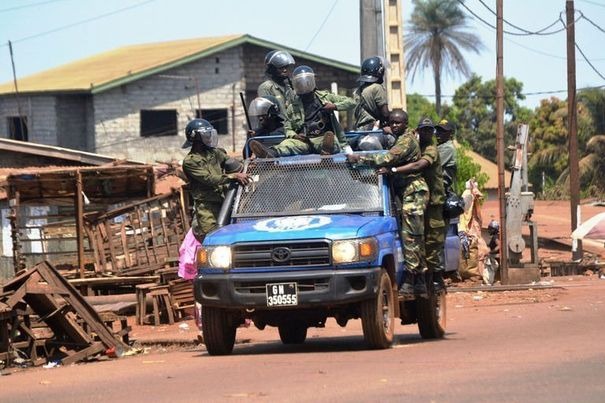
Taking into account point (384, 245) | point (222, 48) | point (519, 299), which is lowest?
point (519, 299)

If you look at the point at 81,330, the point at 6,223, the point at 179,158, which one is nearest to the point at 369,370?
the point at 81,330

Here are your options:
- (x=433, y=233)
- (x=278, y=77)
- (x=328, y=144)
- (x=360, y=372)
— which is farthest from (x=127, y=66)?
(x=360, y=372)

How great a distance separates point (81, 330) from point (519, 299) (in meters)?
11.6

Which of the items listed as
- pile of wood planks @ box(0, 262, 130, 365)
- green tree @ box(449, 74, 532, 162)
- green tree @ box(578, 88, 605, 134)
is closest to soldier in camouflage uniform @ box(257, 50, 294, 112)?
pile of wood planks @ box(0, 262, 130, 365)

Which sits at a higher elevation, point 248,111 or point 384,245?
point 248,111

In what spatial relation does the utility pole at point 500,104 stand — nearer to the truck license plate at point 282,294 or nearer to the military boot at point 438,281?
the military boot at point 438,281

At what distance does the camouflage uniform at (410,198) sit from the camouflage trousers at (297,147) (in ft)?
2.49

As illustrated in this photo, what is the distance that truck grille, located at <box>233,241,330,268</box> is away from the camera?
501 inches

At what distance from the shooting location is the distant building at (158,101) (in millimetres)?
46250

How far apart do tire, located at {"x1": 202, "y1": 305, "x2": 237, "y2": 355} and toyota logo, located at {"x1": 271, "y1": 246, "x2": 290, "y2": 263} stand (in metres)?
0.96

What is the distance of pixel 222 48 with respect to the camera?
153 feet

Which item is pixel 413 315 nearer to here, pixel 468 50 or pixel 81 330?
pixel 81 330

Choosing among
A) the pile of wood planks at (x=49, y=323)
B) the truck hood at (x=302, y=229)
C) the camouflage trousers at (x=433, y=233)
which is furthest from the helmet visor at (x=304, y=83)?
the pile of wood planks at (x=49, y=323)

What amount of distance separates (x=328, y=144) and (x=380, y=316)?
2.26m
